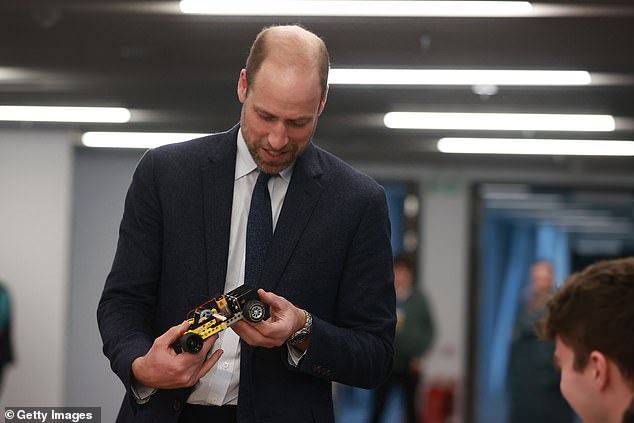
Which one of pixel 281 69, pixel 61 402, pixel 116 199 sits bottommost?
pixel 61 402

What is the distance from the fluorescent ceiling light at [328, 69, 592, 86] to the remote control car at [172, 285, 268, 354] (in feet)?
19.7

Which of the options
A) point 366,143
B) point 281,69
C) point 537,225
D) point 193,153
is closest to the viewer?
point 281,69

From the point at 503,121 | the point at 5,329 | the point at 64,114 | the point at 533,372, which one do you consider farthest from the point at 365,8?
the point at 5,329

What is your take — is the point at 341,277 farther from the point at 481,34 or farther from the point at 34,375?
the point at 34,375

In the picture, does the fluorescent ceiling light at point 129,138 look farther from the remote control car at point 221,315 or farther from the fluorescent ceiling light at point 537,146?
the remote control car at point 221,315

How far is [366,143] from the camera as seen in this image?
10648mm

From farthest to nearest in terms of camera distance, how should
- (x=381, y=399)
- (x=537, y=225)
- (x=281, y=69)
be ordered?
(x=537, y=225) < (x=381, y=399) < (x=281, y=69)

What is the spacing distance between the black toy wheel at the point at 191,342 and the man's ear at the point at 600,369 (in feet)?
1.93

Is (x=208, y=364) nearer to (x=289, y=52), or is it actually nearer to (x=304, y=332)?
(x=304, y=332)

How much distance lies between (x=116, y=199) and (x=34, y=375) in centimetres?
218

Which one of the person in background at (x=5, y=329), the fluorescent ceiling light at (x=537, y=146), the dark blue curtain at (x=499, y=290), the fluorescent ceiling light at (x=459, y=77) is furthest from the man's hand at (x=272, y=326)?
the dark blue curtain at (x=499, y=290)

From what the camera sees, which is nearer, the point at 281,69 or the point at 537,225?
the point at 281,69

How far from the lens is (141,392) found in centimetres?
176

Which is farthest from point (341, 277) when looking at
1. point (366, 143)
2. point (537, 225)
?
point (537, 225)
